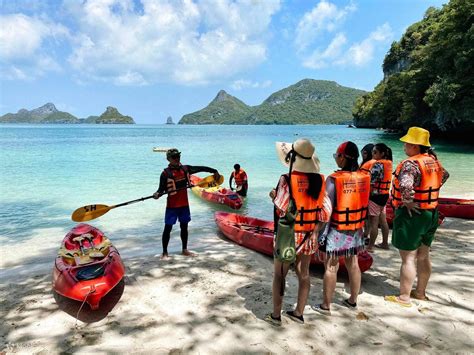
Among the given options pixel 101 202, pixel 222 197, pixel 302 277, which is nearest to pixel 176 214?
pixel 302 277

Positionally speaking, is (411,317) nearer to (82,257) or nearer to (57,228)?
(82,257)

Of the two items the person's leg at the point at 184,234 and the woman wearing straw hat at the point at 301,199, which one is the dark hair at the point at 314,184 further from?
the person's leg at the point at 184,234

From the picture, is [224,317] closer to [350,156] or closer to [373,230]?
[350,156]

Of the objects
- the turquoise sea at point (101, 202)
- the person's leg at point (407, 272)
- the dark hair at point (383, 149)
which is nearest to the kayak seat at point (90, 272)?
the turquoise sea at point (101, 202)

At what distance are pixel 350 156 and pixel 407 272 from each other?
1.77m

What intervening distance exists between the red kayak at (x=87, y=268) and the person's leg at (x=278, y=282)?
89.6 inches

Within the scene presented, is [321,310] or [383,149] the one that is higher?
[383,149]

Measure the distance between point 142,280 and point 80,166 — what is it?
79.7 ft

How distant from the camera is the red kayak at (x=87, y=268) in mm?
4672

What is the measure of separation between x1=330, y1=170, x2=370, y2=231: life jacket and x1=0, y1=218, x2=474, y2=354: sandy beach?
47.6 inches

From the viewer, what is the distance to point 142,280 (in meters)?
5.62

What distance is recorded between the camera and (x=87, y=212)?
23.5ft

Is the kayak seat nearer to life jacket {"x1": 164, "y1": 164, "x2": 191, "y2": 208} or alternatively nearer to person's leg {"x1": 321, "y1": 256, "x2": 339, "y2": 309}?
life jacket {"x1": 164, "y1": 164, "x2": 191, "y2": 208}

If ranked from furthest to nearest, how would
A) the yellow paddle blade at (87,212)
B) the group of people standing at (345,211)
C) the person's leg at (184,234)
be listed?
the yellow paddle blade at (87,212)
the person's leg at (184,234)
the group of people standing at (345,211)
